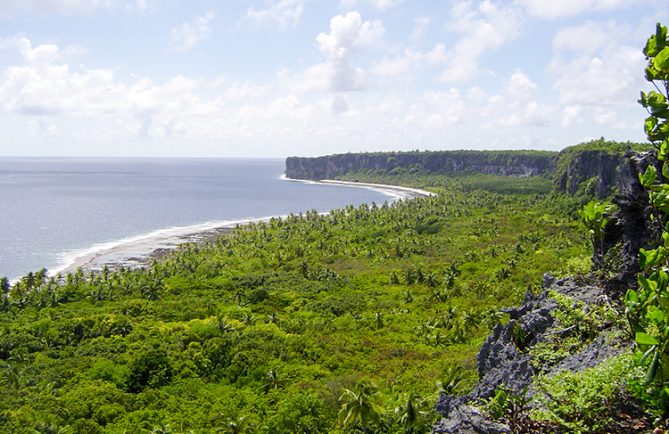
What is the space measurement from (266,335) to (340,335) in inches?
374

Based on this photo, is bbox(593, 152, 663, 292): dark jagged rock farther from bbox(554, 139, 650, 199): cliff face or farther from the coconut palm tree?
bbox(554, 139, 650, 199): cliff face

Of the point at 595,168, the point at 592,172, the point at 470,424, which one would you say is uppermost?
the point at 595,168

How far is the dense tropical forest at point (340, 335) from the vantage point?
514 inches

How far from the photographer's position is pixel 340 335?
218 feet

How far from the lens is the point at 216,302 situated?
82.2 m

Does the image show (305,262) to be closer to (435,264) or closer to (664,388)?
(435,264)

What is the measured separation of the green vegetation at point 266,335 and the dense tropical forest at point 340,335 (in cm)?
26

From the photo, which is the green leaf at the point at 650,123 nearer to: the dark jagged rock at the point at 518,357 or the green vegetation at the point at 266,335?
the dark jagged rock at the point at 518,357

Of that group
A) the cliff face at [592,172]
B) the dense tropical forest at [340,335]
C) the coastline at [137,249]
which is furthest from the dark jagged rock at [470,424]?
the cliff face at [592,172]

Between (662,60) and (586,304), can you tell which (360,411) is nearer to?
(586,304)

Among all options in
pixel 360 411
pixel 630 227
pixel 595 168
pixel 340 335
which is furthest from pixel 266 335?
pixel 595 168

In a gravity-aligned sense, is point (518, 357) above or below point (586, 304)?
below

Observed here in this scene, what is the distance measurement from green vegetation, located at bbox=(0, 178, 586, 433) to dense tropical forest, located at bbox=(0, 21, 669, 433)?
26cm

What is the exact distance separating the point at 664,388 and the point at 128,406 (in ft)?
157
